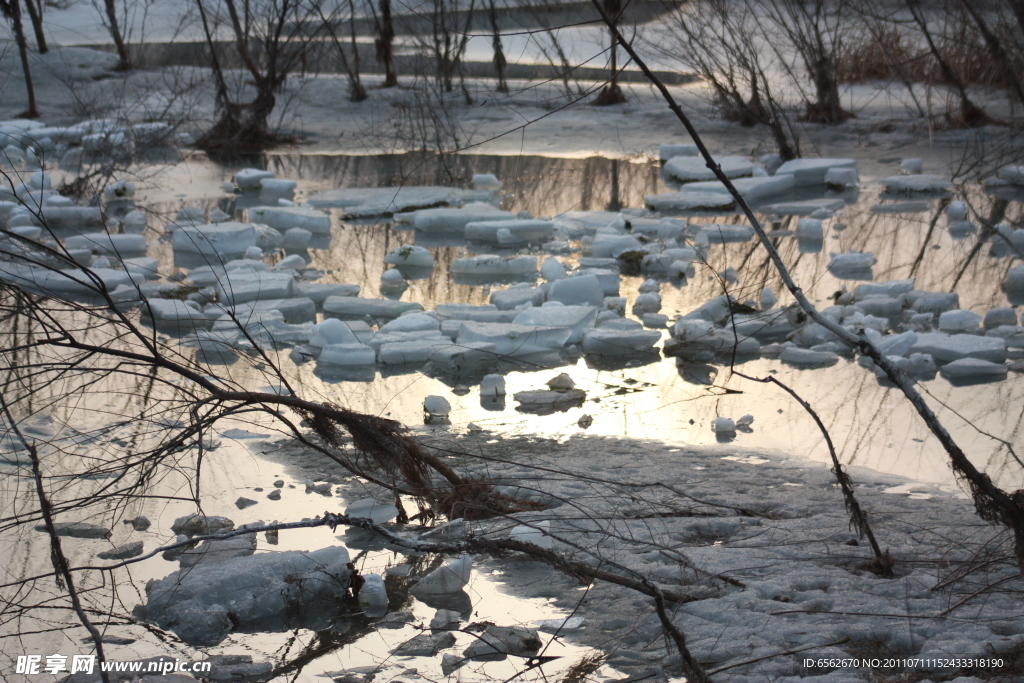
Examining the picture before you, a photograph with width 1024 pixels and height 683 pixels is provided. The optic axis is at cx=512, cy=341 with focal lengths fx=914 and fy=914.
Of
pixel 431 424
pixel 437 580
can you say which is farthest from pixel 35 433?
pixel 437 580

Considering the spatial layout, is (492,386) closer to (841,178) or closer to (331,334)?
(331,334)

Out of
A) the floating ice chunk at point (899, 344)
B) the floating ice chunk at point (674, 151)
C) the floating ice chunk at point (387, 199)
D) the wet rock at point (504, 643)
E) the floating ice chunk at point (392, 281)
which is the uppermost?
the floating ice chunk at point (674, 151)

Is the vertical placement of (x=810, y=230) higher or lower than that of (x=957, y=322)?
higher

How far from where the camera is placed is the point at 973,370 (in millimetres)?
3533

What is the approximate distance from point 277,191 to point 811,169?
14.6 feet

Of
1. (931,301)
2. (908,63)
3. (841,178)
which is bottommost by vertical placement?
(931,301)

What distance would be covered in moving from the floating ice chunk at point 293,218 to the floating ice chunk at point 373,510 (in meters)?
4.01

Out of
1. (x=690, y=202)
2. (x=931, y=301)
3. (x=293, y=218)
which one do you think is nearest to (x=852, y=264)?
(x=931, y=301)

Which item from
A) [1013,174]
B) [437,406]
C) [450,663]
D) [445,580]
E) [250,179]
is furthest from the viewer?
[250,179]

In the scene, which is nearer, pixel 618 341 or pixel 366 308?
pixel 618 341

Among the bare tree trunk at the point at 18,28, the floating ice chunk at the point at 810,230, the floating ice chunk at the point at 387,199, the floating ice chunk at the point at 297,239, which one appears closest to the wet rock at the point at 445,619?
the floating ice chunk at the point at 297,239

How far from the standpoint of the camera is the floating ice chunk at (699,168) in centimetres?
780

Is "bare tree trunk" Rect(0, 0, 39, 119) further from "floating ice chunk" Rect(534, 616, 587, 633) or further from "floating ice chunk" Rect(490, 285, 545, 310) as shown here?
"floating ice chunk" Rect(534, 616, 587, 633)

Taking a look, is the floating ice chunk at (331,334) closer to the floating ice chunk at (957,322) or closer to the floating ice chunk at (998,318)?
the floating ice chunk at (957,322)
